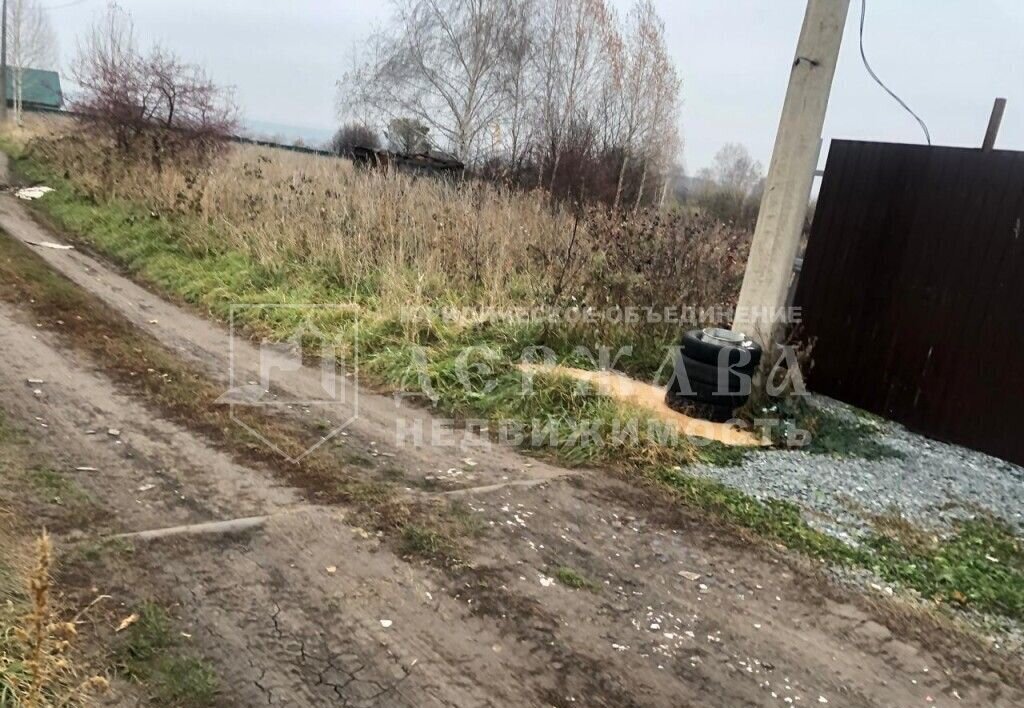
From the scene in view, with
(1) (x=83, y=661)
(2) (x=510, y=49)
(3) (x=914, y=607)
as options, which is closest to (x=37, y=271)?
(1) (x=83, y=661)

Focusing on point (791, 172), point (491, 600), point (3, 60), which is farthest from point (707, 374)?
point (3, 60)

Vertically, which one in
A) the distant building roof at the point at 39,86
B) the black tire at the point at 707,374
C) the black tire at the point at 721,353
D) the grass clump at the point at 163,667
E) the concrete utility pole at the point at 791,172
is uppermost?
the distant building roof at the point at 39,86

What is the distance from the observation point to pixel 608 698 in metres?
2.45

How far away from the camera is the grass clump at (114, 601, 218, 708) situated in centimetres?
220

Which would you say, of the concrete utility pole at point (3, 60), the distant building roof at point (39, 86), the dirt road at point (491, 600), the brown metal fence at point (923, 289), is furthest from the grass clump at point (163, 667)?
the distant building roof at point (39, 86)

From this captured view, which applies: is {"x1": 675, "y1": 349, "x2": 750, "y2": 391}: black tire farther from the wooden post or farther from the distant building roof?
the distant building roof

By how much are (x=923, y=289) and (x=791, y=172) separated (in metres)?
1.43

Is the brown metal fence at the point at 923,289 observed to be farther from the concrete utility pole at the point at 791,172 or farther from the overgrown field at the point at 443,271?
the overgrown field at the point at 443,271

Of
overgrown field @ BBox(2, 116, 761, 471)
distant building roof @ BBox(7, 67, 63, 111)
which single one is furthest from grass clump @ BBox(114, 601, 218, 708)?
distant building roof @ BBox(7, 67, 63, 111)

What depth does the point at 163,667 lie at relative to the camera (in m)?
2.30

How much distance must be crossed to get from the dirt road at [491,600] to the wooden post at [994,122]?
13.4 feet

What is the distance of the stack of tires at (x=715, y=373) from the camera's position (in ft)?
17.0

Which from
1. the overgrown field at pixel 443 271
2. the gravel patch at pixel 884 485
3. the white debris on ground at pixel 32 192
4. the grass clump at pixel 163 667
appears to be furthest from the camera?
the white debris on ground at pixel 32 192

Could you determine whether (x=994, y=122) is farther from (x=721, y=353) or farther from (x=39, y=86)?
(x=39, y=86)
